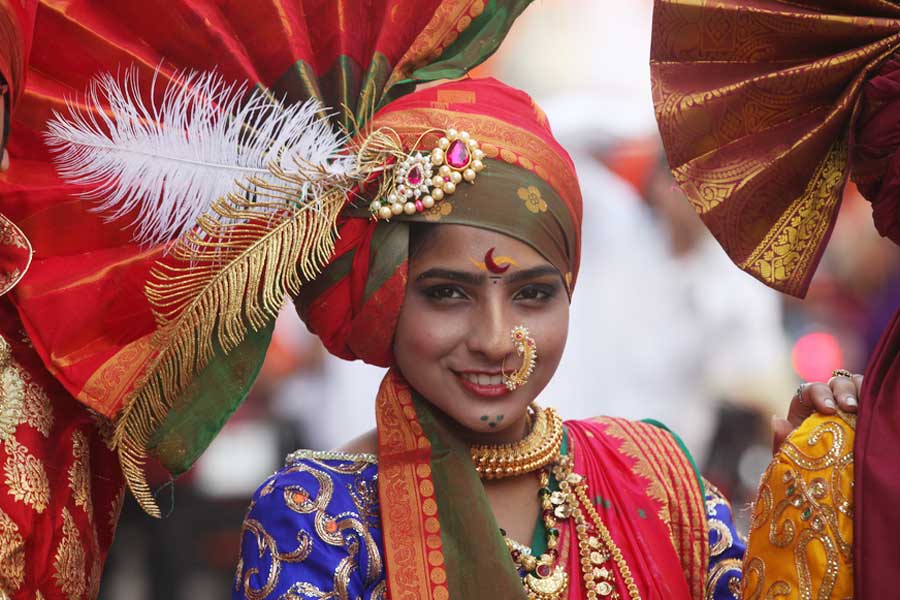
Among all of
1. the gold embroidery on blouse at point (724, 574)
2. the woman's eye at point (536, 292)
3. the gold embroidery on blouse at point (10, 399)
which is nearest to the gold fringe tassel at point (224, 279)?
the gold embroidery on blouse at point (10, 399)

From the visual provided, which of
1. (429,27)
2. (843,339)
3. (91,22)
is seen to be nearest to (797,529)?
(429,27)

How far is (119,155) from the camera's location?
9.57 ft

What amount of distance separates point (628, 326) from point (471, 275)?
232 centimetres

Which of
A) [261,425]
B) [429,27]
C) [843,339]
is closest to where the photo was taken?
[429,27]

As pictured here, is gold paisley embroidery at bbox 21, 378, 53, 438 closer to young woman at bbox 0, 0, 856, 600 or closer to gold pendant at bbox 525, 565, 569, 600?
young woman at bbox 0, 0, 856, 600

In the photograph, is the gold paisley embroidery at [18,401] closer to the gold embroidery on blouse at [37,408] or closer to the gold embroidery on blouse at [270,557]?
the gold embroidery on blouse at [37,408]

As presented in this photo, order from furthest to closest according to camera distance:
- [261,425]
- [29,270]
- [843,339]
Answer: [843,339] < [261,425] < [29,270]

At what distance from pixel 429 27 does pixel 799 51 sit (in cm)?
102

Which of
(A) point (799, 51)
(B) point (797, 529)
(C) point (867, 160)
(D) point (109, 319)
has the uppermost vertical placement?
(A) point (799, 51)

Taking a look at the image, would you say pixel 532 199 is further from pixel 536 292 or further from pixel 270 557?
pixel 270 557

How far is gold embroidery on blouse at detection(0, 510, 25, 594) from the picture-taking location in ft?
8.41

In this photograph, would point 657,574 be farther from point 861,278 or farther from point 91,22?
point 861,278

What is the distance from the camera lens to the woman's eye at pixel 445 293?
292cm

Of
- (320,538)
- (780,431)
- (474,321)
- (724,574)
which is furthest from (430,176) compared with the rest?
(724,574)
